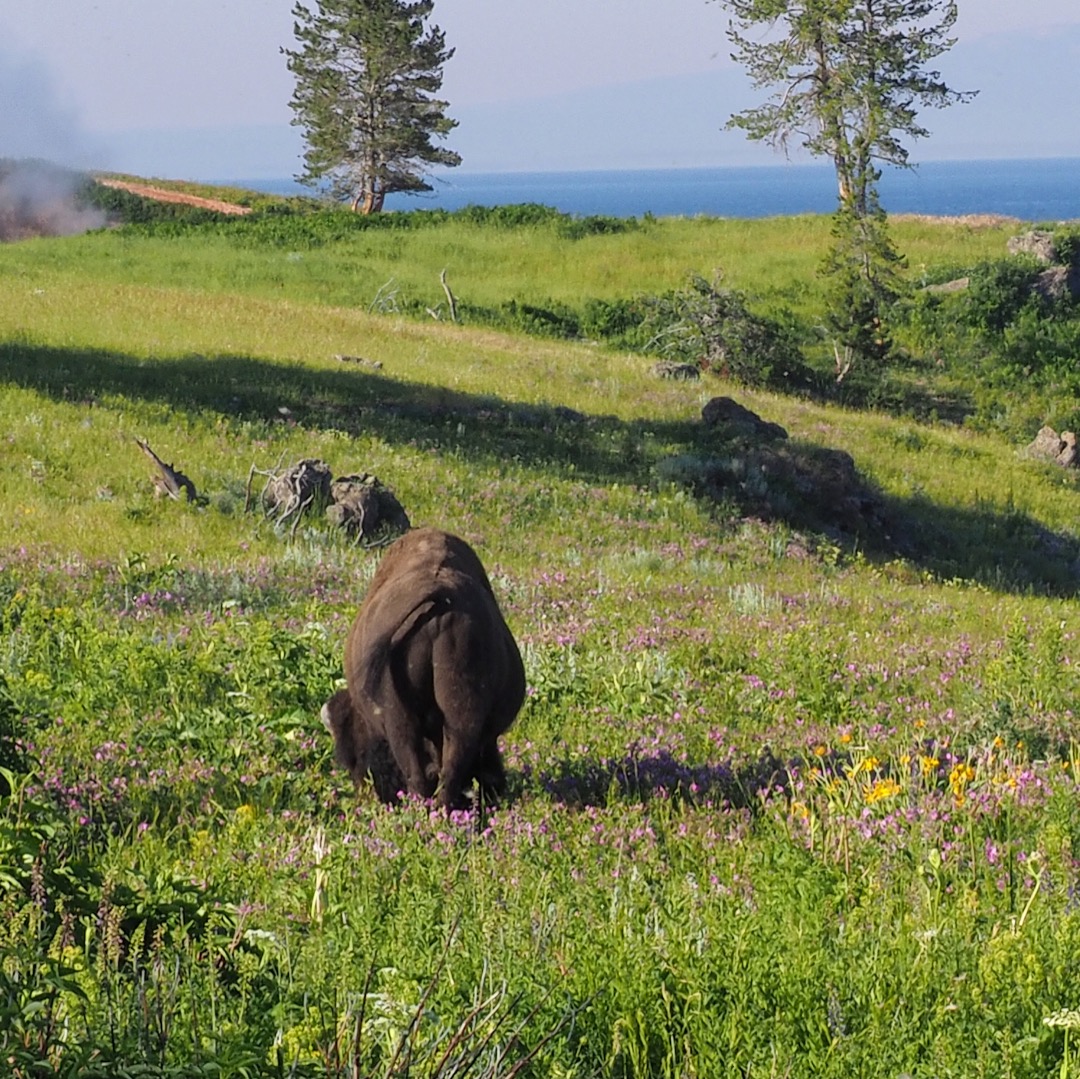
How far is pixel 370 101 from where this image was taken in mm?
68125

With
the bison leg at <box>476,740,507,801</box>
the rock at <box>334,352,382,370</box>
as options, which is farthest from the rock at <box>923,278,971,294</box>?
the bison leg at <box>476,740,507,801</box>

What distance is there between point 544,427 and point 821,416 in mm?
8982

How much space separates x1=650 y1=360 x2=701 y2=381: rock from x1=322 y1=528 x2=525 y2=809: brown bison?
26014 mm

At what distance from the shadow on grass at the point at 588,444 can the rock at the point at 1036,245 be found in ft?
77.0

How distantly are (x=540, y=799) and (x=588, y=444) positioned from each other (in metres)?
16.8

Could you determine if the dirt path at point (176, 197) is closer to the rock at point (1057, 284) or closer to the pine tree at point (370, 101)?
the pine tree at point (370, 101)

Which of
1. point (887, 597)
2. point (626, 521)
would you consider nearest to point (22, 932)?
point (887, 597)

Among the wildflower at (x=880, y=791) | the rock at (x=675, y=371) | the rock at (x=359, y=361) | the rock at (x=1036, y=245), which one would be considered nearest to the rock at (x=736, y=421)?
the rock at (x=675, y=371)

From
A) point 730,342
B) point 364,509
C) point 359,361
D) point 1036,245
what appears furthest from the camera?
point 1036,245

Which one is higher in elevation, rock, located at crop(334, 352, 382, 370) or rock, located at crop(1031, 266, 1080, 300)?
rock, located at crop(1031, 266, 1080, 300)

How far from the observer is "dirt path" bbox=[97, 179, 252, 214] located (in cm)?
6081

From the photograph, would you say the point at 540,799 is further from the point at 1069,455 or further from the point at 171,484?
the point at 1069,455

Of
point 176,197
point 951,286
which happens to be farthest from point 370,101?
point 951,286

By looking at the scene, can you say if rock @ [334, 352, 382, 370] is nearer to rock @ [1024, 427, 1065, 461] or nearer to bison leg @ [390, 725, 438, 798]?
rock @ [1024, 427, 1065, 461]
